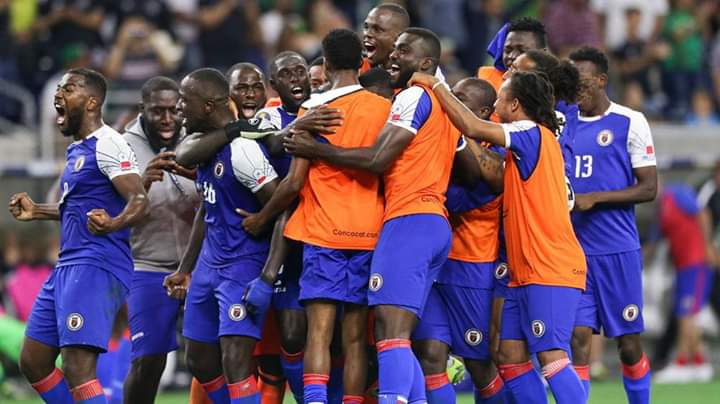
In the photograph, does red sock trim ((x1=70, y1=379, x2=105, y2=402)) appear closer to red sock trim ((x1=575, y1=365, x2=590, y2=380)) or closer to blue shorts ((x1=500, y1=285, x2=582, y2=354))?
blue shorts ((x1=500, y1=285, x2=582, y2=354))

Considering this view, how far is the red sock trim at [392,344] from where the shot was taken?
9.20 meters

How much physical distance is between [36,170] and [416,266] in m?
7.42

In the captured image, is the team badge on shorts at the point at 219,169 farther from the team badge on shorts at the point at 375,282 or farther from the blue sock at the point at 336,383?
the blue sock at the point at 336,383

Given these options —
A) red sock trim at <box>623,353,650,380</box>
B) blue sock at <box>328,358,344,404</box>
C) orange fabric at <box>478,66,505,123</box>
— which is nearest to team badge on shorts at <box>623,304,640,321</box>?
red sock trim at <box>623,353,650,380</box>

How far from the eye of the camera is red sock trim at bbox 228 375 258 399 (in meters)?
9.53

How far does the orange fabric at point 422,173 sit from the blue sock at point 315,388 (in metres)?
1.09

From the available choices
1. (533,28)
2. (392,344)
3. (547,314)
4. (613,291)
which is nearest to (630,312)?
(613,291)

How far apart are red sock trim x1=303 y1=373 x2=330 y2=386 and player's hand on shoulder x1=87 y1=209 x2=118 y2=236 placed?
1.57 metres

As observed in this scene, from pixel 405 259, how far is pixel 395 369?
2.24ft

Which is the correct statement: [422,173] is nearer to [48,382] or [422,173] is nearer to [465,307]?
[465,307]

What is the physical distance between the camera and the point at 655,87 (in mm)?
20969

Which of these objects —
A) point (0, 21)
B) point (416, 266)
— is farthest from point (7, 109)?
point (416, 266)

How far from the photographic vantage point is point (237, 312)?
31.4 feet

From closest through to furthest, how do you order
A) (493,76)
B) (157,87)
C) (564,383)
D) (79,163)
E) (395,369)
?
(395,369)
(564,383)
(79,163)
(157,87)
(493,76)
